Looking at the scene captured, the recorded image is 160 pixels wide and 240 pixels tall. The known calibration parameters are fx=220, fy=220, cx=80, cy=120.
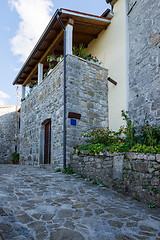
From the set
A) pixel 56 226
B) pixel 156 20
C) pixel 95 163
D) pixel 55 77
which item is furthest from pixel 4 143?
pixel 56 226

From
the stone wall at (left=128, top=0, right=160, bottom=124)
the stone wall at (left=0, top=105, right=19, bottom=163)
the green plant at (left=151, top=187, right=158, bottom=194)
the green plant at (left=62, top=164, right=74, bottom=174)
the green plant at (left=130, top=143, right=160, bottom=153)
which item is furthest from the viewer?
the stone wall at (left=0, top=105, right=19, bottom=163)

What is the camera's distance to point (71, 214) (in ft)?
10.4

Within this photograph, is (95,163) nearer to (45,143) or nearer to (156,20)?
(45,143)

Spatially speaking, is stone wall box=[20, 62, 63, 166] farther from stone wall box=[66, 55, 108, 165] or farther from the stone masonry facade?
stone wall box=[66, 55, 108, 165]

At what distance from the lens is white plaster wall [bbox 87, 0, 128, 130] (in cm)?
736

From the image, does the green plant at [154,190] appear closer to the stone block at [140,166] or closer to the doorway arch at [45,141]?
the stone block at [140,166]

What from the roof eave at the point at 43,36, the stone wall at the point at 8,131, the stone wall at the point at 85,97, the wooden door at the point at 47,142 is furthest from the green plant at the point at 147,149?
the stone wall at the point at 8,131

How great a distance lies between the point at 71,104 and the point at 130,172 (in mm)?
3286

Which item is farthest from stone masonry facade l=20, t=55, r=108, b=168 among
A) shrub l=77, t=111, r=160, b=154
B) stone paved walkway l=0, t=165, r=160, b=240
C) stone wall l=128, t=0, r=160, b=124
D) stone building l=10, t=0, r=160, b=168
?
stone paved walkway l=0, t=165, r=160, b=240

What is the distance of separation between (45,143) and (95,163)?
363 centimetres

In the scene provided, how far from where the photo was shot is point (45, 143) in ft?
28.3

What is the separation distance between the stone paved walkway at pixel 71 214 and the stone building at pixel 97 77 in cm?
230

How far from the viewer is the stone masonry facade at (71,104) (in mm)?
6910

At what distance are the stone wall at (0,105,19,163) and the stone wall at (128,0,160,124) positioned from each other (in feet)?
36.0
